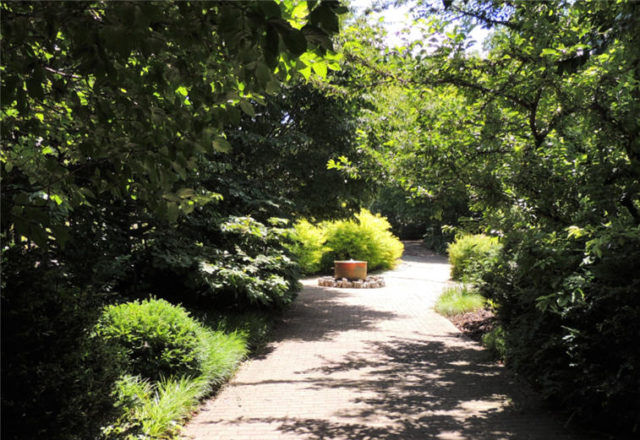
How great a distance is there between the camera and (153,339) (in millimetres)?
5785

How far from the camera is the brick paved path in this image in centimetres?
482

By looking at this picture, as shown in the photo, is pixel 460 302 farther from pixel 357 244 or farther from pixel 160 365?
pixel 357 244

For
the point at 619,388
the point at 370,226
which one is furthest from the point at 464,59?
the point at 370,226

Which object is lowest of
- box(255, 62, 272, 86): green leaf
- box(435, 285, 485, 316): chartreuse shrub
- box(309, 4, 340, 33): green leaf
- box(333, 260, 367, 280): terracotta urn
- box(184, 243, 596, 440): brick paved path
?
box(184, 243, 596, 440): brick paved path

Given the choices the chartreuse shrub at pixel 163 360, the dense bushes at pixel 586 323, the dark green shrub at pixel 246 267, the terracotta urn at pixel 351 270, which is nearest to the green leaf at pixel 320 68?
the dense bushes at pixel 586 323

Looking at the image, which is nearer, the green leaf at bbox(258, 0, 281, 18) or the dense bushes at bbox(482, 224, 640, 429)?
the green leaf at bbox(258, 0, 281, 18)

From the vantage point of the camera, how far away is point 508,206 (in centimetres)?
529

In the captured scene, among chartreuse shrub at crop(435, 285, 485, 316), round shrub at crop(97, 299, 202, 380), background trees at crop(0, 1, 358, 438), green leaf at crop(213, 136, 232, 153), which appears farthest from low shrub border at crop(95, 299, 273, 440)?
chartreuse shrub at crop(435, 285, 485, 316)

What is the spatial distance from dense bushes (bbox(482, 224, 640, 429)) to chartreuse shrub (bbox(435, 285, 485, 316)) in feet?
21.6

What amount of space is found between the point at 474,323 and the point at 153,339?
276 inches

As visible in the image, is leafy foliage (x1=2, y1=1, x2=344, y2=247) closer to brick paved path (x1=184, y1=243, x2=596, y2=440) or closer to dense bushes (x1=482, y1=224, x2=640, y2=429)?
dense bushes (x1=482, y1=224, x2=640, y2=429)

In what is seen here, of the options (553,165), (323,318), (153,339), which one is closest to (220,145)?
(553,165)

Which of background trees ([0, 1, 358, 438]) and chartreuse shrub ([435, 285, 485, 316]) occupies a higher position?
background trees ([0, 1, 358, 438])

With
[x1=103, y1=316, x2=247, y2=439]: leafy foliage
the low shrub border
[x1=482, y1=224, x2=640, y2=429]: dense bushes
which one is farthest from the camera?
the low shrub border
